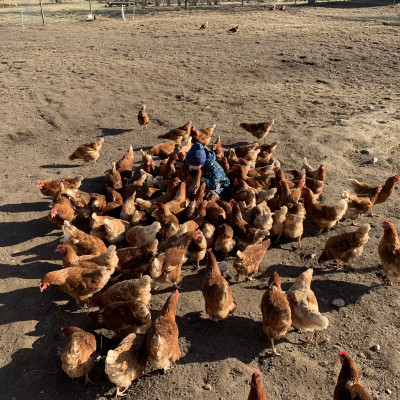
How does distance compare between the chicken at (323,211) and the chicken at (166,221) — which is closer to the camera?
the chicken at (166,221)

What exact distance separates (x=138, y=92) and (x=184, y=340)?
9875 mm

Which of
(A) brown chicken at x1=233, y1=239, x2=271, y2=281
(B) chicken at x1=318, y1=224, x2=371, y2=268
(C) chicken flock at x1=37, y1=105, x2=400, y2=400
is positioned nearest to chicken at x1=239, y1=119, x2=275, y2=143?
(C) chicken flock at x1=37, y1=105, x2=400, y2=400

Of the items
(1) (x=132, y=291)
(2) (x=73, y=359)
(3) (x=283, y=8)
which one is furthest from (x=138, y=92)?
(3) (x=283, y=8)

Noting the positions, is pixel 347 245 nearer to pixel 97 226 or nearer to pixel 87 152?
pixel 97 226

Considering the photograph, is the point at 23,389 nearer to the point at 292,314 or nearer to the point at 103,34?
the point at 292,314

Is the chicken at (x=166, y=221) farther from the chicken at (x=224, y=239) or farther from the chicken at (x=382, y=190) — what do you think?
the chicken at (x=382, y=190)

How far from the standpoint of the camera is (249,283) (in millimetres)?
5473

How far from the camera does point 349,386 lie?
3.54m

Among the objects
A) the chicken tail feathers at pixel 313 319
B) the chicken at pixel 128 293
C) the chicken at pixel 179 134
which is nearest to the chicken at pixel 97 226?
the chicken at pixel 128 293

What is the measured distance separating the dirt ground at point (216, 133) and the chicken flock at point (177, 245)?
0.30 metres

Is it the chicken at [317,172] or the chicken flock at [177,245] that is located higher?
the chicken at [317,172]

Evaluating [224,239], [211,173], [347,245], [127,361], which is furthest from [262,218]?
[127,361]

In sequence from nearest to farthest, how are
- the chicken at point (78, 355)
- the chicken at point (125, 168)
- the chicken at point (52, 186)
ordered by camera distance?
the chicken at point (78, 355)
the chicken at point (52, 186)
the chicken at point (125, 168)

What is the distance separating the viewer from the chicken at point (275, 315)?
423cm
